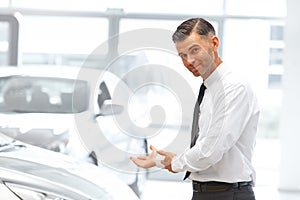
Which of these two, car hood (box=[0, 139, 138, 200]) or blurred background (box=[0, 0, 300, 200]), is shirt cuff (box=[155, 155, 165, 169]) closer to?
car hood (box=[0, 139, 138, 200])

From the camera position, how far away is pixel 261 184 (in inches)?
233

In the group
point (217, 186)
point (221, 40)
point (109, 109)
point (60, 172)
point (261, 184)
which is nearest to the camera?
point (217, 186)

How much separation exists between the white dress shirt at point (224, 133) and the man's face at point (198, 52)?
1.7 inches

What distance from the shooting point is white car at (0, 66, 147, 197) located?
3.28 metres

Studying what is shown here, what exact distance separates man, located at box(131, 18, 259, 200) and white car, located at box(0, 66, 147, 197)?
0.93 metres

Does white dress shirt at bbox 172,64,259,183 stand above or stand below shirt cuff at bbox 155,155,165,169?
above

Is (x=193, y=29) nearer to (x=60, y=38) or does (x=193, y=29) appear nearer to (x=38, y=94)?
(x=38, y=94)

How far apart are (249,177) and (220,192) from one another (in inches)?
4.4

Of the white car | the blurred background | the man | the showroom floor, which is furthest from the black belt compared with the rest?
the blurred background

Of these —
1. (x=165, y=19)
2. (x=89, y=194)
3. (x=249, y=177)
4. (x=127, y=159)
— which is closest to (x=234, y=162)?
A: (x=249, y=177)

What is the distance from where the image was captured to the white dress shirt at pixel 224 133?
1955 mm

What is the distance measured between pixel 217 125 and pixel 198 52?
0.83 ft

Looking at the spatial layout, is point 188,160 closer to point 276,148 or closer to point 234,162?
point 234,162

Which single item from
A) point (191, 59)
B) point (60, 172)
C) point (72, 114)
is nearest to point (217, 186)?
point (191, 59)
